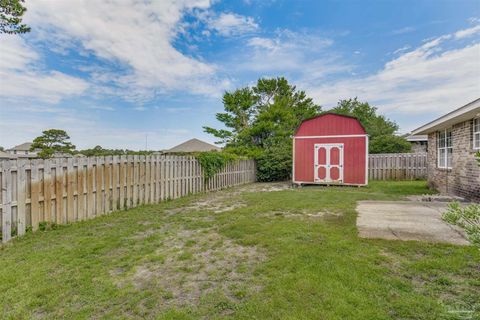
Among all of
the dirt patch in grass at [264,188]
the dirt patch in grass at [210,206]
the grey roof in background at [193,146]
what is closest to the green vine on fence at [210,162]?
the dirt patch in grass at [264,188]

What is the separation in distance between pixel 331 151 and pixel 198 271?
10807 millimetres

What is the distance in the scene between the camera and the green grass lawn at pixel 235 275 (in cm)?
214

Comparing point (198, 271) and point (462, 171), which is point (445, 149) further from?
point (198, 271)

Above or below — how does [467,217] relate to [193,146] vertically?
below

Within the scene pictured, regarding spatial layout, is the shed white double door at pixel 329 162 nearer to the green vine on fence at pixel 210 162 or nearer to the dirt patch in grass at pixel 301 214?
the green vine on fence at pixel 210 162

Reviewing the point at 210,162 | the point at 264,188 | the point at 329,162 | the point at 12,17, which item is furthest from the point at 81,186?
the point at 329,162

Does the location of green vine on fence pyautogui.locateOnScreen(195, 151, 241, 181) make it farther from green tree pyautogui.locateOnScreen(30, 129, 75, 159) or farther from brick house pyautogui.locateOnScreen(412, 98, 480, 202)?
green tree pyautogui.locateOnScreen(30, 129, 75, 159)

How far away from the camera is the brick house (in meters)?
6.68

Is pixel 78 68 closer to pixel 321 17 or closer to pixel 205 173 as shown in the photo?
pixel 205 173

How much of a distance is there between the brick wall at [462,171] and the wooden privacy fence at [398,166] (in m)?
5.46

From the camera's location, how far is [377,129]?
26281 millimetres

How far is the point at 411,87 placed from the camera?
1616 cm

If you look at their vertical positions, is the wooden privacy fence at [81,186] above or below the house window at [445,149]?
below

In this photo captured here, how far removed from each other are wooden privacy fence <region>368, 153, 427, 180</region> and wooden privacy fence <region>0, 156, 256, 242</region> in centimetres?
1200
